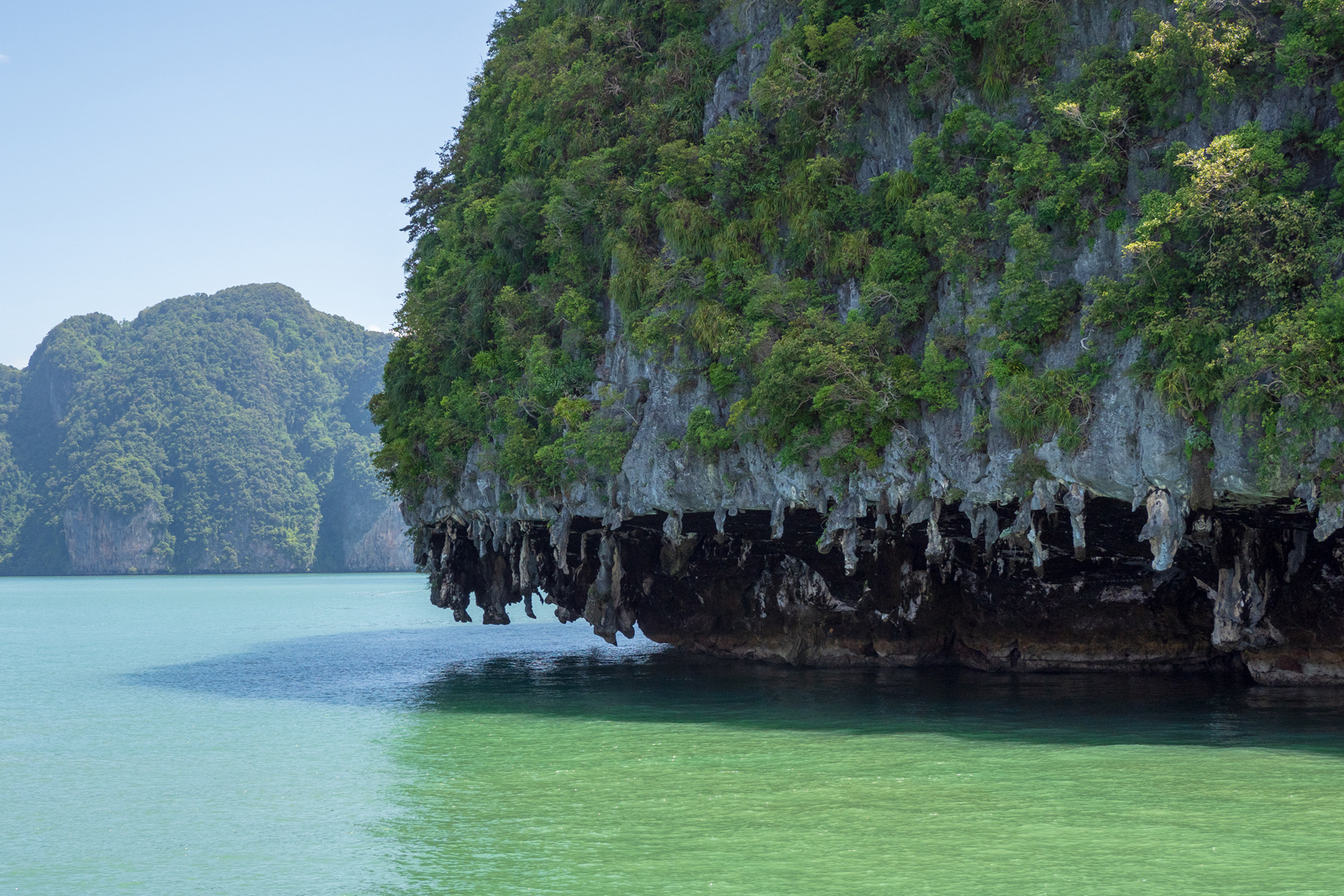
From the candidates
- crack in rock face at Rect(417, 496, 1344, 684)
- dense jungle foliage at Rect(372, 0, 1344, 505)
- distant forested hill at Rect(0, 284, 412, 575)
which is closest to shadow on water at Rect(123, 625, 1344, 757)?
crack in rock face at Rect(417, 496, 1344, 684)

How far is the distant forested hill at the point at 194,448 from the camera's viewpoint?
148m

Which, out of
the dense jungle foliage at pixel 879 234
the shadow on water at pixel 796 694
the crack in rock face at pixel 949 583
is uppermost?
the dense jungle foliage at pixel 879 234

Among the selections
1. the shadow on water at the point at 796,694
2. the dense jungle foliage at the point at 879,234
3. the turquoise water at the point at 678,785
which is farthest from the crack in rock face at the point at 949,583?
the dense jungle foliage at the point at 879,234

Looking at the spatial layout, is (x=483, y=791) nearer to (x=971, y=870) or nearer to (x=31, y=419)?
(x=971, y=870)

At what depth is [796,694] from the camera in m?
25.3

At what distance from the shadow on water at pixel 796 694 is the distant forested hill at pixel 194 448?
105567mm

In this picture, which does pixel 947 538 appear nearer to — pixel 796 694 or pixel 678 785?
pixel 796 694

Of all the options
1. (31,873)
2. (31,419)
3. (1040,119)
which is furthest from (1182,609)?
(31,419)

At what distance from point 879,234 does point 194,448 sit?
14561cm

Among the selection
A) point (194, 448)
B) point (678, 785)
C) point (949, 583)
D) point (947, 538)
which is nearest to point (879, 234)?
point (947, 538)

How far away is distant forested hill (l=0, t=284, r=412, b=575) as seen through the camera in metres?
148

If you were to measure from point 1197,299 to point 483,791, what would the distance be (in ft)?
41.1

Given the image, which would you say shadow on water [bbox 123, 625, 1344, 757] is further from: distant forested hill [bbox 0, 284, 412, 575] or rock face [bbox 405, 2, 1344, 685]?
distant forested hill [bbox 0, 284, 412, 575]

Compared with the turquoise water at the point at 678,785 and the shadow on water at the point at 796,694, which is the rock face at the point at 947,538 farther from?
the turquoise water at the point at 678,785
